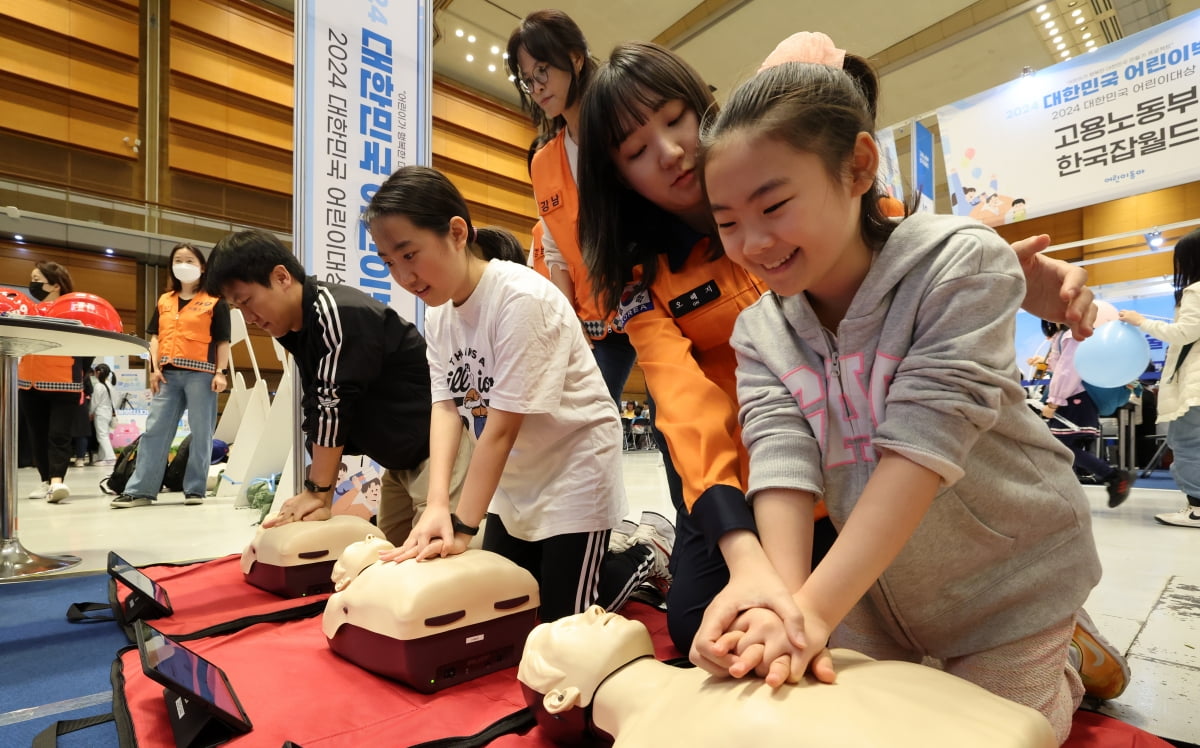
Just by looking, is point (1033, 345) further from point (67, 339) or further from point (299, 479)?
point (67, 339)

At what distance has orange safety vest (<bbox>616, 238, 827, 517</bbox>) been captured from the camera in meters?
1.09

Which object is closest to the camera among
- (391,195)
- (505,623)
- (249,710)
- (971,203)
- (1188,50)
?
(249,710)

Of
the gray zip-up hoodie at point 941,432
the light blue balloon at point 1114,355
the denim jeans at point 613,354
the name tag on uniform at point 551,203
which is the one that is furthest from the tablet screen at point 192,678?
the light blue balloon at point 1114,355

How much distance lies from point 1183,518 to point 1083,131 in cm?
216

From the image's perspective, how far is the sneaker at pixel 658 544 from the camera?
5.97ft

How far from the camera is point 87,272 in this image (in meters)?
8.20

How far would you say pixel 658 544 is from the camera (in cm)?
188

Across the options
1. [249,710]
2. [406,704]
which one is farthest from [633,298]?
[249,710]

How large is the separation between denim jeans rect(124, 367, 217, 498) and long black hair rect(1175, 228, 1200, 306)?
4.76 meters

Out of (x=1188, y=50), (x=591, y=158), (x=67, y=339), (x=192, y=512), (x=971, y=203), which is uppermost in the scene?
(x=1188, y=50)

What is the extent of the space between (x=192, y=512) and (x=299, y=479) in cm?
152

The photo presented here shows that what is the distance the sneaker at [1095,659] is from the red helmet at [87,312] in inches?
111

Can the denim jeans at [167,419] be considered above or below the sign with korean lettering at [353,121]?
below

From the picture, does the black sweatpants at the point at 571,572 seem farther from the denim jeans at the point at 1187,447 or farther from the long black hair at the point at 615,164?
the denim jeans at the point at 1187,447
